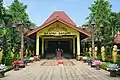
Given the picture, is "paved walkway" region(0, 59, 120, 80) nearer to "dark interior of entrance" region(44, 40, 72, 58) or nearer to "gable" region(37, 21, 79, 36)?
"gable" region(37, 21, 79, 36)

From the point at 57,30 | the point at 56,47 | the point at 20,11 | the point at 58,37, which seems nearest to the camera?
the point at 57,30

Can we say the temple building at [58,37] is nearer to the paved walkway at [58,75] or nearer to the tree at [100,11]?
the tree at [100,11]

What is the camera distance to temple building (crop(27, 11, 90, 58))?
30.1 metres

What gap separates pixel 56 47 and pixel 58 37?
143 inches

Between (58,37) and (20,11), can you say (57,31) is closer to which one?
(58,37)

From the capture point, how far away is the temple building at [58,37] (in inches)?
1185

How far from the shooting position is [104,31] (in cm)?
3130

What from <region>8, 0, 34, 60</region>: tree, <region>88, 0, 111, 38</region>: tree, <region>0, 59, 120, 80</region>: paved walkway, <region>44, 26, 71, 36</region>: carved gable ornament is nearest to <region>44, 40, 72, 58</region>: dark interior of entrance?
<region>8, 0, 34, 60</region>: tree

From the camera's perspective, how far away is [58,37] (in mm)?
34562

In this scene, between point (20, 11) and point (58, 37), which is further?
point (20, 11)

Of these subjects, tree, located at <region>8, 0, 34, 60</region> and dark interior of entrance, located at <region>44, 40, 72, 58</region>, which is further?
dark interior of entrance, located at <region>44, 40, 72, 58</region>

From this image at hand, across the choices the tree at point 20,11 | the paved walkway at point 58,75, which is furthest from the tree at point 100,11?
the paved walkway at point 58,75

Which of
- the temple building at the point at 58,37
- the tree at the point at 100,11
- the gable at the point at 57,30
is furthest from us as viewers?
the tree at the point at 100,11

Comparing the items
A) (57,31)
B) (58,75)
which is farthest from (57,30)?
(58,75)
